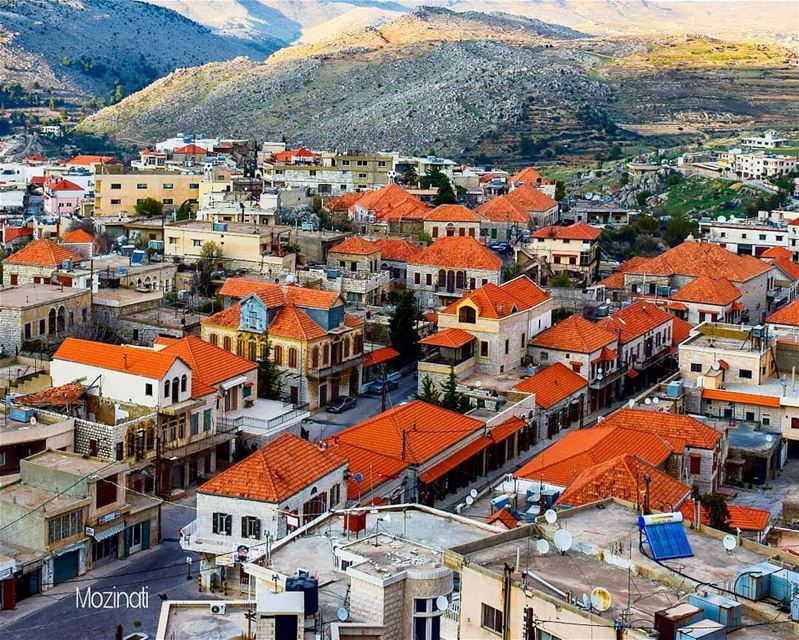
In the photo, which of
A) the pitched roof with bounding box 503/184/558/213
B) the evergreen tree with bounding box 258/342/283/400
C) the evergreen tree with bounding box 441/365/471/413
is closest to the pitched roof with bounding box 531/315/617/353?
the evergreen tree with bounding box 441/365/471/413

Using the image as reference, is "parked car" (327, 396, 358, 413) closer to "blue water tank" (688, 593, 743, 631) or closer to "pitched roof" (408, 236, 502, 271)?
"pitched roof" (408, 236, 502, 271)

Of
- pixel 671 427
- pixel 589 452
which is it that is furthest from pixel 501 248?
pixel 589 452

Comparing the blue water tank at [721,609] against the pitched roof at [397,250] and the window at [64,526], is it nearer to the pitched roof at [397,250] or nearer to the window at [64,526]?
the window at [64,526]

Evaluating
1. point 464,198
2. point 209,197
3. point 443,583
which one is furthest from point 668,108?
point 443,583

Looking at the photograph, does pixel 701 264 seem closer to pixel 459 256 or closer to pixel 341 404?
pixel 459 256

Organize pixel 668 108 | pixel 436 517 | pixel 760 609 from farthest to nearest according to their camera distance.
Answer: pixel 668 108
pixel 436 517
pixel 760 609

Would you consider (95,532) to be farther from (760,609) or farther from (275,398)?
(760,609)
